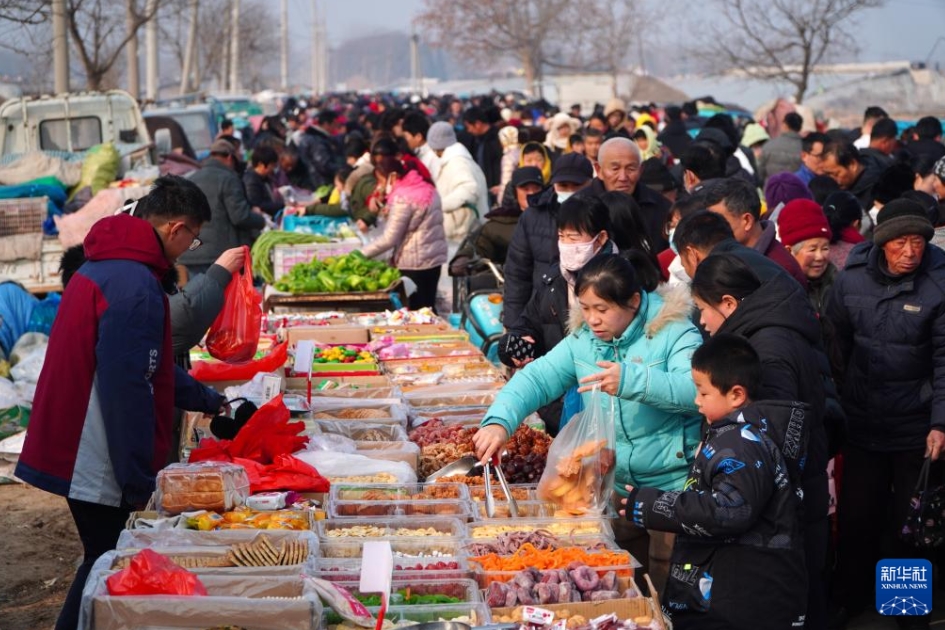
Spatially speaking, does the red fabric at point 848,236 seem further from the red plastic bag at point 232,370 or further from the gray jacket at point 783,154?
the gray jacket at point 783,154

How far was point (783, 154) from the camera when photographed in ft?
45.7

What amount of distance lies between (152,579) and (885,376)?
3602 millimetres

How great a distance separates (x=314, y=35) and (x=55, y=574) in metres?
117

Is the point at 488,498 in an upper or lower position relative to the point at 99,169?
lower

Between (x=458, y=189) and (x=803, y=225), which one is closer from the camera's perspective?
(x=803, y=225)

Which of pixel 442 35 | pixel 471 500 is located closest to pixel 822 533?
pixel 471 500

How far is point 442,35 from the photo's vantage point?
6194 centimetres

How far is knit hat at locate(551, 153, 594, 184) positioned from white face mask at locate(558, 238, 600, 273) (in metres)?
2.22

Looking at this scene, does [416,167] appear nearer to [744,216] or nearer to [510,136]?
[510,136]

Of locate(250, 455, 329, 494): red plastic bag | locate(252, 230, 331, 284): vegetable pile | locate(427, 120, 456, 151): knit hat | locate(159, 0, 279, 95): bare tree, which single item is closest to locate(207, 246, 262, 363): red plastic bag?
locate(250, 455, 329, 494): red plastic bag

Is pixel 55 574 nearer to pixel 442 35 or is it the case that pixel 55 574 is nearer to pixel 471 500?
pixel 471 500

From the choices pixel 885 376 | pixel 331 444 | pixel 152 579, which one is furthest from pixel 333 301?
pixel 152 579

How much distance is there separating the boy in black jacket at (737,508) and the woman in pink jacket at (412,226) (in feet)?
22.2

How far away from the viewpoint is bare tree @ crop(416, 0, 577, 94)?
176 ft
